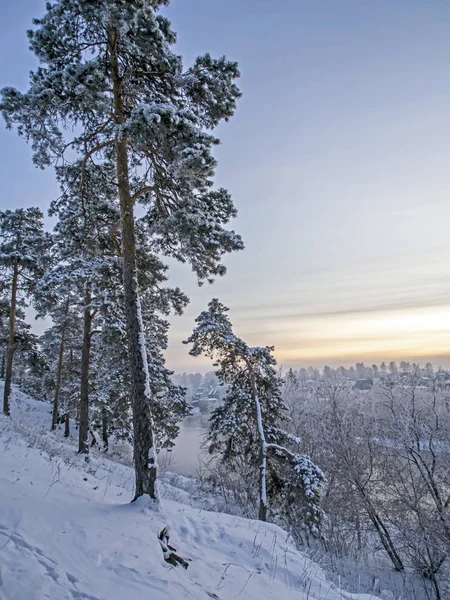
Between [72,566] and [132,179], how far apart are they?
8.79 m

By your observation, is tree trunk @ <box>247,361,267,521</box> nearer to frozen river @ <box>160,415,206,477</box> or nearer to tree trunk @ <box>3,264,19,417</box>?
tree trunk @ <box>3,264,19,417</box>

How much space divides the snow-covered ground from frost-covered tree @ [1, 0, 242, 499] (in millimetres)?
1139

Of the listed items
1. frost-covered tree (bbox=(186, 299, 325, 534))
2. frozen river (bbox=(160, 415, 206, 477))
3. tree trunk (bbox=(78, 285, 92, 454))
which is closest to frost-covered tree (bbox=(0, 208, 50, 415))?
tree trunk (bbox=(78, 285, 92, 454))

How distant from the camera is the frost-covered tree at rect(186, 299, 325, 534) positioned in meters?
10.5

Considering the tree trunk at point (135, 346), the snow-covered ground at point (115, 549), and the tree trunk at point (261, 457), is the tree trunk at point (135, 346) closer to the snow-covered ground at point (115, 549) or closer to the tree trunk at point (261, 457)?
the snow-covered ground at point (115, 549)

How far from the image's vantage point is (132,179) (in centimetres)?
916

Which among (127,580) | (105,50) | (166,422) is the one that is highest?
(105,50)

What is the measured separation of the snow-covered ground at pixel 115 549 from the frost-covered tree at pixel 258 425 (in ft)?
12.7

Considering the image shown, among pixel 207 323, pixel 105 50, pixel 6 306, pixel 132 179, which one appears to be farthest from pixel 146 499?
pixel 6 306

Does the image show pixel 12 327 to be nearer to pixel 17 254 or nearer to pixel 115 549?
pixel 17 254

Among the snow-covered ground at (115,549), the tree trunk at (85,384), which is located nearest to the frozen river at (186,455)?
the tree trunk at (85,384)

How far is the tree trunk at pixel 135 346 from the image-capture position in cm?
590

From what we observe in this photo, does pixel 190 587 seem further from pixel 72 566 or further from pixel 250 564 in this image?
pixel 250 564

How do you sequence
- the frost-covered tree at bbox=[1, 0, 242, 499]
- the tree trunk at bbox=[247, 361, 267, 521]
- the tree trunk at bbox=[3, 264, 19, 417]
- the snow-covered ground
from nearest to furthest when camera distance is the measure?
the snow-covered ground
the frost-covered tree at bbox=[1, 0, 242, 499]
the tree trunk at bbox=[247, 361, 267, 521]
the tree trunk at bbox=[3, 264, 19, 417]
